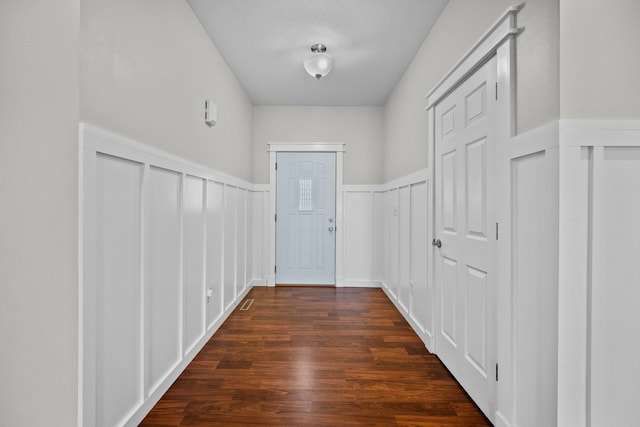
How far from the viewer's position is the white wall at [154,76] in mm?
1278

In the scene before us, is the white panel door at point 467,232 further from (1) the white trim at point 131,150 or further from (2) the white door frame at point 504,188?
(1) the white trim at point 131,150

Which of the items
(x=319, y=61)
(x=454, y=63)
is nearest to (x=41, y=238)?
(x=454, y=63)

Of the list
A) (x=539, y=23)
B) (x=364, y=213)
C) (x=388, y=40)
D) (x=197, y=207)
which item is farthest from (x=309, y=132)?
(x=539, y=23)

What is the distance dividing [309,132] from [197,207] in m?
2.54

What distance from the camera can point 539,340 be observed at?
1287 mm

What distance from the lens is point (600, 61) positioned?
1151 millimetres

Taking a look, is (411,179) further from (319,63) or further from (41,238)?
(41,238)

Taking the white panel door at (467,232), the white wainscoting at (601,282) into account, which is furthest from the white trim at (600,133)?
the white panel door at (467,232)

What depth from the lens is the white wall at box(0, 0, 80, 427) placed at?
117cm

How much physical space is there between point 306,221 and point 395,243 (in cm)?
141

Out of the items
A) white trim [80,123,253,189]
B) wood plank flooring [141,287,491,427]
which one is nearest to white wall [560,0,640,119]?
wood plank flooring [141,287,491,427]

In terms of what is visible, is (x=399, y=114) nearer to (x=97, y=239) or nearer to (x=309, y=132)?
(x=309, y=132)

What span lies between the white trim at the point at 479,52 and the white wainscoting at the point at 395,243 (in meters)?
0.67

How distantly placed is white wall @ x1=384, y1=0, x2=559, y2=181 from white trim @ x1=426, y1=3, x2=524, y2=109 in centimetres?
5
